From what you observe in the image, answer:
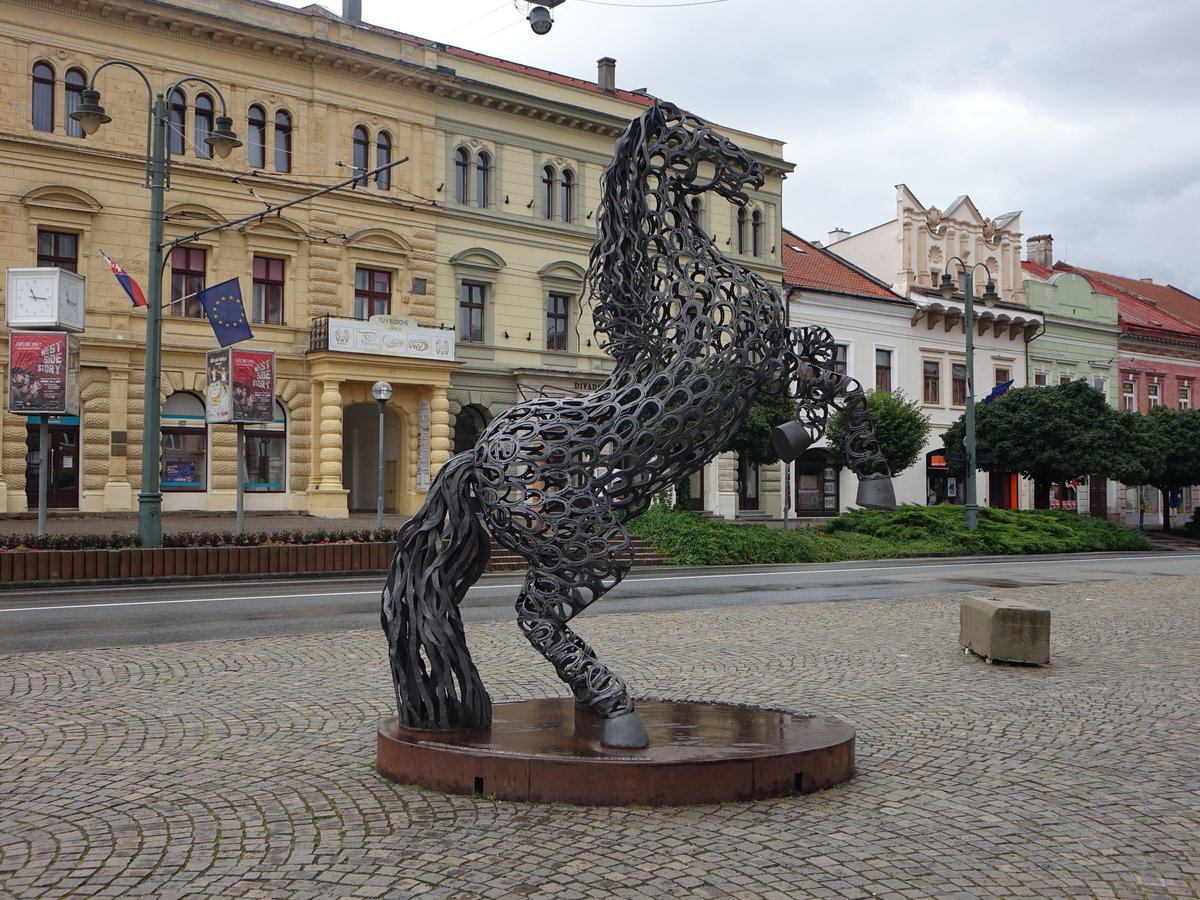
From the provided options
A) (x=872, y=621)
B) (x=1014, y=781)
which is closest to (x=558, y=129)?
(x=872, y=621)

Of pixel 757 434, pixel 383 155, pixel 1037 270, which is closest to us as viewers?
pixel 757 434

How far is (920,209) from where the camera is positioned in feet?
155

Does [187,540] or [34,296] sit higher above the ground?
[34,296]

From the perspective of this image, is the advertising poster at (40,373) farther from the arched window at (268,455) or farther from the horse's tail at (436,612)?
the horse's tail at (436,612)

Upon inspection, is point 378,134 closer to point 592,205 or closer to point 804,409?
point 592,205

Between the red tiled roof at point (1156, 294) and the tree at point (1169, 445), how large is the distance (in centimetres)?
1966

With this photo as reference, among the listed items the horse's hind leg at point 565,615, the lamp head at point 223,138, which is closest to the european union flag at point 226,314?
the lamp head at point 223,138

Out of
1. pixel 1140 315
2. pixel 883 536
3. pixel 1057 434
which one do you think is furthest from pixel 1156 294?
pixel 883 536

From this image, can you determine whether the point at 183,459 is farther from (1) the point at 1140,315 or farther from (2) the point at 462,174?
(1) the point at 1140,315

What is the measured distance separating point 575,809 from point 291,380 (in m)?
27.2

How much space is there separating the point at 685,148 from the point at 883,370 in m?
41.3

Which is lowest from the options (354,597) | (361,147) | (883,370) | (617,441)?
(354,597)

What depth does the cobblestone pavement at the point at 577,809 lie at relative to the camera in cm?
454

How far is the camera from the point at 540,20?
13.1 meters
